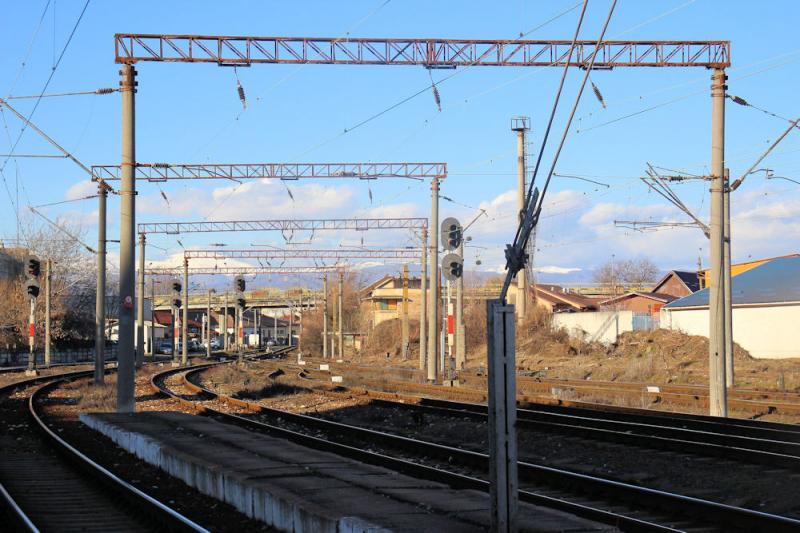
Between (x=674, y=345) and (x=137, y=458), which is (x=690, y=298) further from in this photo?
(x=137, y=458)

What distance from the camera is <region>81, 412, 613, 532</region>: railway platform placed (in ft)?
28.6

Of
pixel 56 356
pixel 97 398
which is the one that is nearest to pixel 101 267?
pixel 97 398

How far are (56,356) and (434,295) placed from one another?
155 feet

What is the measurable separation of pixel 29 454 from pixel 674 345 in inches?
1452

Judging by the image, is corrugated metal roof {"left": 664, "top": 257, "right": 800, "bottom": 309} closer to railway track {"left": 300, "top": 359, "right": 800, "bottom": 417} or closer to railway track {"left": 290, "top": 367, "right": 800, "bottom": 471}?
railway track {"left": 300, "top": 359, "right": 800, "bottom": 417}

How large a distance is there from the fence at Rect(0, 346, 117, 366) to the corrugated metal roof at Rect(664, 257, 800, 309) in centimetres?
4468

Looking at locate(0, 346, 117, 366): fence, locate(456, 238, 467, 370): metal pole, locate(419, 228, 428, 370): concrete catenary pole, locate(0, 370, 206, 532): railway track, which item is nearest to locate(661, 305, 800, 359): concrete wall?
locate(456, 238, 467, 370): metal pole

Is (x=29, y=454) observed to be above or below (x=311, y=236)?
below

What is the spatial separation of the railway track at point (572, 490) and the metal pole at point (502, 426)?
2653mm

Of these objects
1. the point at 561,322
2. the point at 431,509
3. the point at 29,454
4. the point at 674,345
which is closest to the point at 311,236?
the point at 561,322

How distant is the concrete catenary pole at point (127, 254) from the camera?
70.5 ft

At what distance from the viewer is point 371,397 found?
88.8 feet

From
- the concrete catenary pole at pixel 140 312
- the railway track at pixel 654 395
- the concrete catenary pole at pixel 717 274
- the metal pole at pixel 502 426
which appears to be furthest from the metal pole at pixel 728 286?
the concrete catenary pole at pixel 140 312

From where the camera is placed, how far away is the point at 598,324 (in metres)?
61.0
